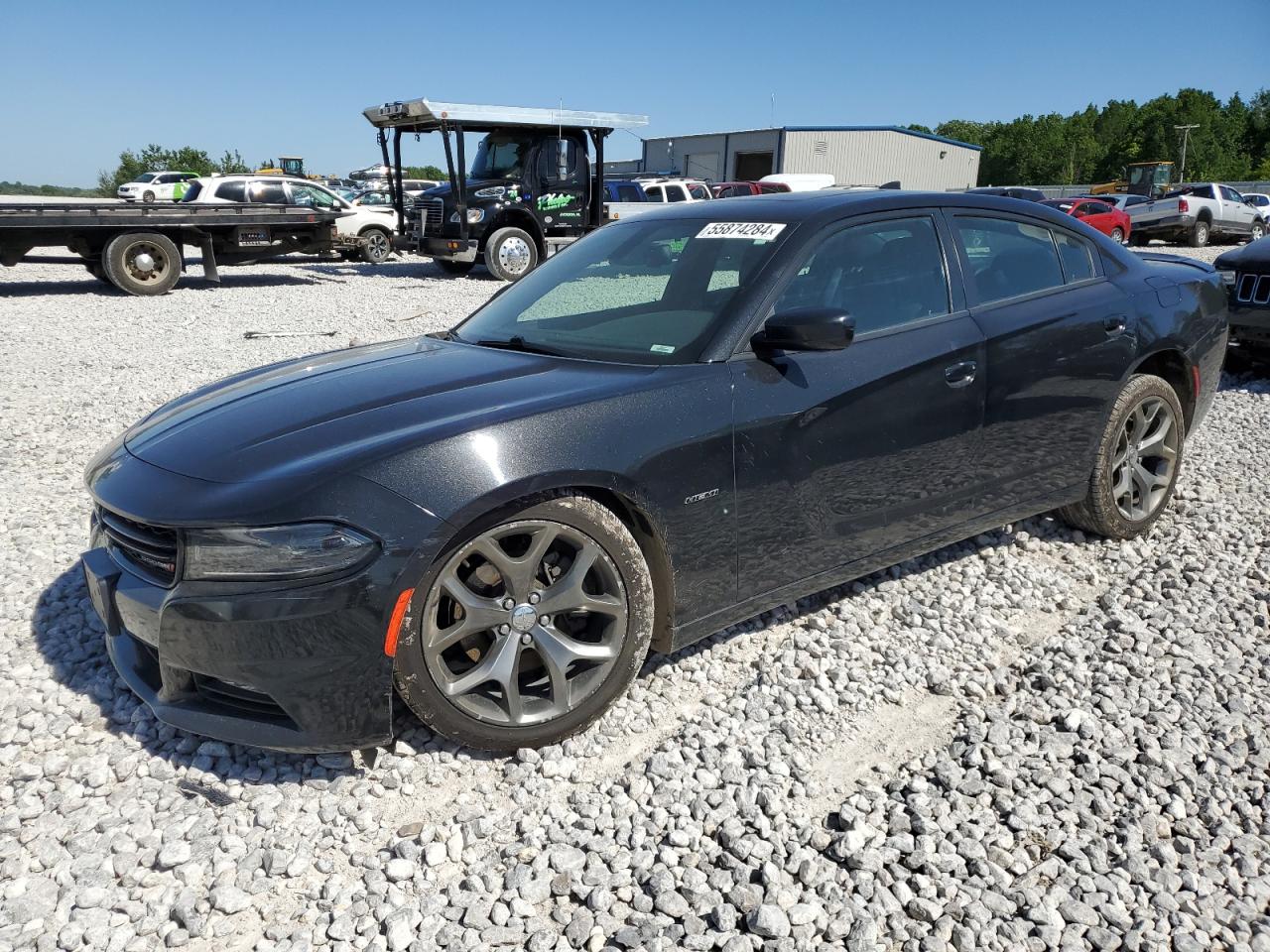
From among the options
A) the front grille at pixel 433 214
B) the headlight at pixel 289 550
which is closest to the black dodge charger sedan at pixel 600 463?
the headlight at pixel 289 550

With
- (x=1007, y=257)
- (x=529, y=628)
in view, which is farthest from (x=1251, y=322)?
(x=529, y=628)

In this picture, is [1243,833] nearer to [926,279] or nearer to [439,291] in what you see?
[926,279]

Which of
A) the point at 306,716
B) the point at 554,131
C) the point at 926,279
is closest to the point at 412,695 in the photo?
the point at 306,716

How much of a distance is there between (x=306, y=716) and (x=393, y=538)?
53 cm

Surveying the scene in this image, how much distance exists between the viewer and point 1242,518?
4641 mm

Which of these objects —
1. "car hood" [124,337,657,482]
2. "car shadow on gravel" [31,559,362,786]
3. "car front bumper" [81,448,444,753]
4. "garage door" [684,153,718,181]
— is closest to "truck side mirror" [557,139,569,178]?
"car hood" [124,337,657,482]

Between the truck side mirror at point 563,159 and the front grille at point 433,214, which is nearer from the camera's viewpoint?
the front grille at point 433,214

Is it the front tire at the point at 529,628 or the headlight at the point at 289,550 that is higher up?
the headlight at the point at 289,550

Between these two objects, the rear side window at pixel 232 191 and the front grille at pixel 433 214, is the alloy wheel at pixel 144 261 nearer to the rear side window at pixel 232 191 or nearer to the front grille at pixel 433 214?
the front grille at pixel 433 214

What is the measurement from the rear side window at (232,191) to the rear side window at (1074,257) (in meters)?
17.9

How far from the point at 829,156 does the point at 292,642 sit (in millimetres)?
46930

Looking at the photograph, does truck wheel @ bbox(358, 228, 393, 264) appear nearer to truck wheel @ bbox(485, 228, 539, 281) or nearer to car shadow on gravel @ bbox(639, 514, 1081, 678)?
truck wheel @ bbox(485, 228, 539, 281)

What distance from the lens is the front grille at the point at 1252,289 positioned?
733 cm

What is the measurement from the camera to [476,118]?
589 inches
